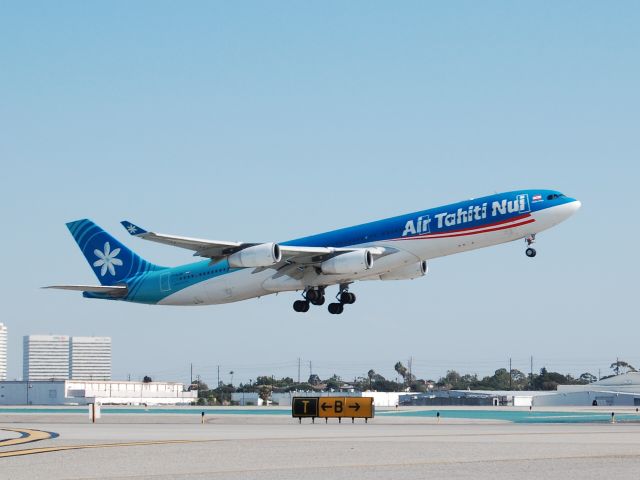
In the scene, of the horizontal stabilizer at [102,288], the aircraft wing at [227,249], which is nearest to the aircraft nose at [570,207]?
the aircraft wing at [227,249]

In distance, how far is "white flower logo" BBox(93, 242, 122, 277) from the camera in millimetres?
80250

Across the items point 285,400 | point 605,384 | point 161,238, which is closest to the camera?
point 161,238

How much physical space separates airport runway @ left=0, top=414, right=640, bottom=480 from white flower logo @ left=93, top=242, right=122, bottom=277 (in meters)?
35.5

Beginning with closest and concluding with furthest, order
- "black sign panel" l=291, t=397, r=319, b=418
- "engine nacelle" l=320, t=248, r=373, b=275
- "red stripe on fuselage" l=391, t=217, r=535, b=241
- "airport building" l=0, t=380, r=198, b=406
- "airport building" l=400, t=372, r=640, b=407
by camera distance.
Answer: "black sign panel" l=291, t=397, r=319, b=418 → "red stripe on fuselage" l=391, t=217, r=535, b=241 → "engine nacelle" l=320, t=248, r=373, b=275 → "airport building" l=0, t=380, r=198, b=406 → "airport building" l=400, t=372, r=640, b=407

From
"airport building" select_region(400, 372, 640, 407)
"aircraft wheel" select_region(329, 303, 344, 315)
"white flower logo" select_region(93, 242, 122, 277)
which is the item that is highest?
"white flower logo" select_region(93, 242, 122, 277)

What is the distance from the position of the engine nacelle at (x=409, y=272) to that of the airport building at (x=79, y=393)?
65.7 metres

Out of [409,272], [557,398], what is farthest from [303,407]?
[557,398]

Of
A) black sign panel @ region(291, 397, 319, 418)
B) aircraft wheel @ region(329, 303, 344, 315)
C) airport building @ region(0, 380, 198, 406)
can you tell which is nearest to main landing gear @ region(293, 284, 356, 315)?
aircraft wheel @ region(329, 303, 344, 315)

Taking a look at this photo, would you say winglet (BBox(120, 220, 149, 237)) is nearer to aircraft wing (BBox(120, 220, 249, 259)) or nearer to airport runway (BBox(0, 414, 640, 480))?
aircraft wing (BBox(120, 220, 249, 259))

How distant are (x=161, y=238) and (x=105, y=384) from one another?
87663mm

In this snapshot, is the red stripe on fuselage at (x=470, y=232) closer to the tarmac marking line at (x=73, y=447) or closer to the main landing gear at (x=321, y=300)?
the main landing gear at (x=321, y=300)

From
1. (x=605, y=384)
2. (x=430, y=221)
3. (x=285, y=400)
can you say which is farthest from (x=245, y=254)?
(x=605, y=384)

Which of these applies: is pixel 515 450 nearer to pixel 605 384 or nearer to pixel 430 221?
pixel 430 221

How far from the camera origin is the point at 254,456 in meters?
31.0
